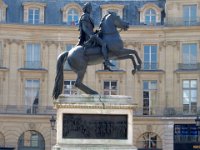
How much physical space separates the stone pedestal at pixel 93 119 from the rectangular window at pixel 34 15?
3944 centimetres

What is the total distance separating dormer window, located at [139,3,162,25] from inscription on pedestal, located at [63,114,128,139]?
39420mm

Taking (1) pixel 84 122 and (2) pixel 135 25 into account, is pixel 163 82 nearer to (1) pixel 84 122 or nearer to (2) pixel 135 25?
(2) pixel 135 25

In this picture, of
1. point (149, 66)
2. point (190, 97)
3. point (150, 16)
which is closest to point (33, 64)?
point (149, 66)

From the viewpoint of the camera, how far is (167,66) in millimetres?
57094

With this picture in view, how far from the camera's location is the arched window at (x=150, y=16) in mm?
58278

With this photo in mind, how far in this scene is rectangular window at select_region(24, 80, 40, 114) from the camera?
5653cm

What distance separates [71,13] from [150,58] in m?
8.17

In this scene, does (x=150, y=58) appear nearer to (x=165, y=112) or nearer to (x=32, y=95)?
(x=165, y=112)

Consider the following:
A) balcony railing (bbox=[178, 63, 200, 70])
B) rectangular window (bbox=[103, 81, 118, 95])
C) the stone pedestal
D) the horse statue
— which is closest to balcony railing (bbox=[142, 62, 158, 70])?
balcony railing (bbox=[178, 63, 200, 70])

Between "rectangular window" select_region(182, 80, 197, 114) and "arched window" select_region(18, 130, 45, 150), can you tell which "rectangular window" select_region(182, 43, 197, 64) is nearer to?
"rectangular window" select_region(182, 80, 197, 114)

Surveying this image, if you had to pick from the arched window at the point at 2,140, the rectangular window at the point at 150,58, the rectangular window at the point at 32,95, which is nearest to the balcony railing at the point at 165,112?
the rectangular window at the point at 150,58

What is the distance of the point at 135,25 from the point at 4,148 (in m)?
15.5

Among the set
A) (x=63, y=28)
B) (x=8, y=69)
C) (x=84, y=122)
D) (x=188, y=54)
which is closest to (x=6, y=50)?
(x=8, y=69)

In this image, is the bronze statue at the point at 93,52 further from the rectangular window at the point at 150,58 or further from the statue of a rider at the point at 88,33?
the rectangular window at the point at 150,58
